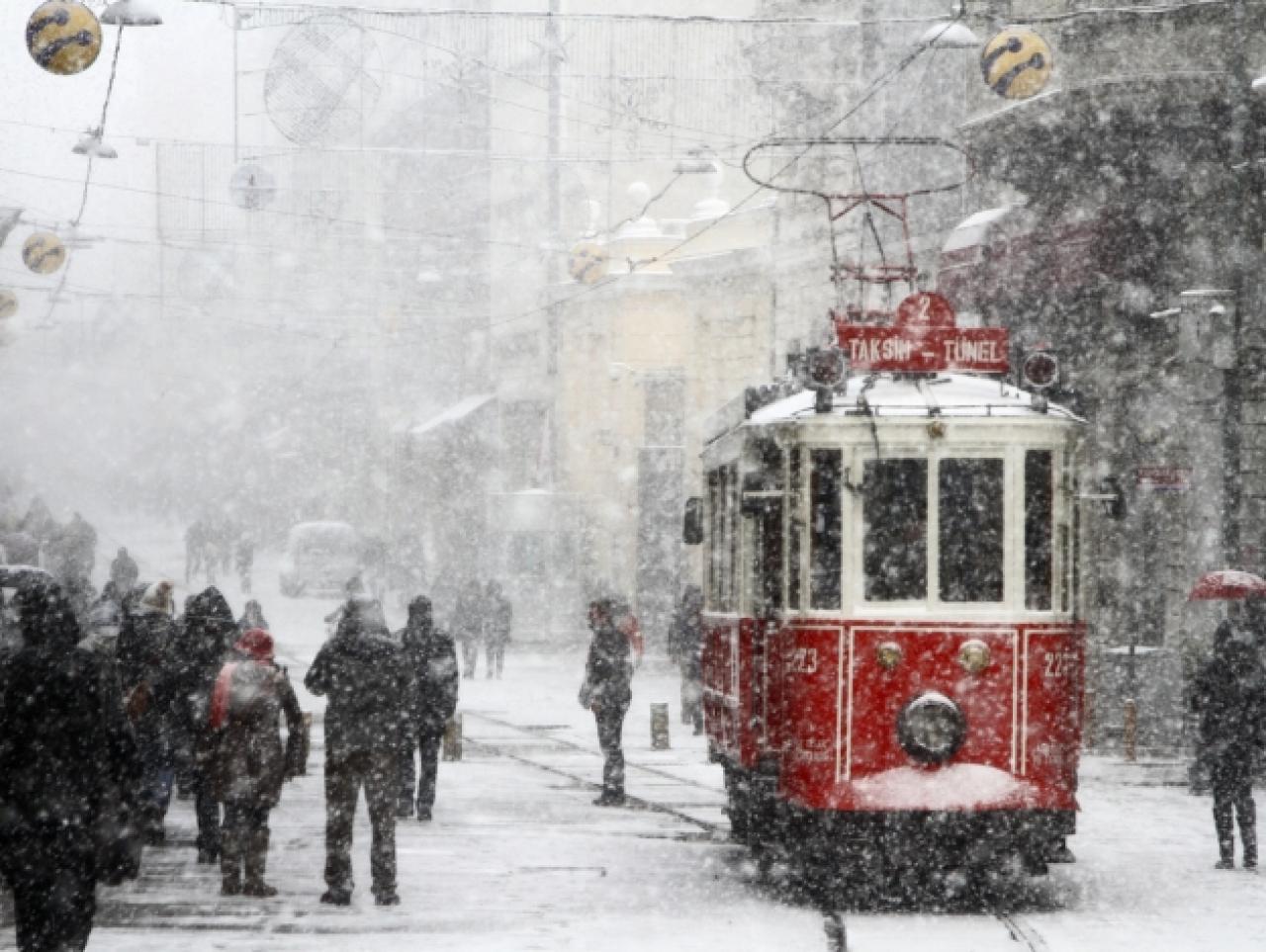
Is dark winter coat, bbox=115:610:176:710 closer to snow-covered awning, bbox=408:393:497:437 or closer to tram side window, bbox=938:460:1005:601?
tram side window, bbox=938:460:1005:601

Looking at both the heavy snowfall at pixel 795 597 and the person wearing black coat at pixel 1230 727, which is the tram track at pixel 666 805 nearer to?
the heavy snowfall at pixel 795 597

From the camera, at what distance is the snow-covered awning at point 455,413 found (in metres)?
58.6

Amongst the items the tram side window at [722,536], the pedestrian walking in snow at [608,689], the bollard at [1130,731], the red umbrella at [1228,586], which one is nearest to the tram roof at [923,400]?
the tram side window at [722,536]

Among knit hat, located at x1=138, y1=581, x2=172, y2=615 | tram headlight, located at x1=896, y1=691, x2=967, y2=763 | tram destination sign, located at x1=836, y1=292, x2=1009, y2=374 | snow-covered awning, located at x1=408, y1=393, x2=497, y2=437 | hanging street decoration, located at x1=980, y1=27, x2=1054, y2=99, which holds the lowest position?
tram headlight, located at x1=896, y1=691, x2=967, y2=763

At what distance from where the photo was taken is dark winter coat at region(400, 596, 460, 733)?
58.4 ft

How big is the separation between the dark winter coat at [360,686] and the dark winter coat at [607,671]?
232 inches

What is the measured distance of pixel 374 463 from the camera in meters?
74.2

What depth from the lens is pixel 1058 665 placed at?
43.8 feet

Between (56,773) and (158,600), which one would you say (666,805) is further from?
(56,773)

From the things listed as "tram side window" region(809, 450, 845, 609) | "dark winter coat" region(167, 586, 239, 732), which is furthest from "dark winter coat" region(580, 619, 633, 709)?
"tram side window" region(809, 450, 845, 609)

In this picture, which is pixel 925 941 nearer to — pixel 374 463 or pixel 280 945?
pixel 280 945

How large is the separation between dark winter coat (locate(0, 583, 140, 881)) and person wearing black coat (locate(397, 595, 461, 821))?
9.09 m

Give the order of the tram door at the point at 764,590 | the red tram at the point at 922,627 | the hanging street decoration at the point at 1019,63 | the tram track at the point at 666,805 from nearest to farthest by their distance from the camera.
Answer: the tram track at the point at 666,805 → the red tram at the point at 922,627 → the tram door at the point at 764,590 → the hanging street decoration at the point at 1019,63

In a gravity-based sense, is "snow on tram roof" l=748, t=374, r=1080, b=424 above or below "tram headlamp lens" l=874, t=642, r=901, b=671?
above
